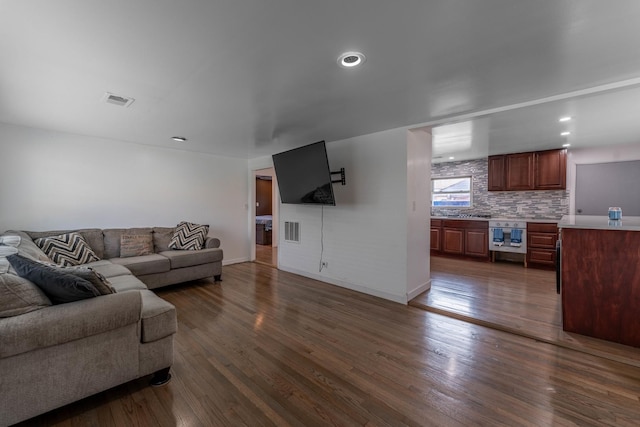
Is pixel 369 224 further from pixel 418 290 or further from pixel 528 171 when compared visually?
pixel 528 171

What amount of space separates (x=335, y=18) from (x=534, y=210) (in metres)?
5.79

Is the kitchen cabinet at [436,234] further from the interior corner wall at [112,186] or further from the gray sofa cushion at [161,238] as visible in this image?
the gray sofa cushion at [161,238]

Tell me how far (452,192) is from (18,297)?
22.7 ft

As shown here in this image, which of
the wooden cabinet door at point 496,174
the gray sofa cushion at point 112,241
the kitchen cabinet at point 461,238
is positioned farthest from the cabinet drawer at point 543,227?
the gray sofa cushion at point 112,241

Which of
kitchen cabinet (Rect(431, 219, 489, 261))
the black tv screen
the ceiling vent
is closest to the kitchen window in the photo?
kitchen cabinet (Rect(431, 219, 489, 261))

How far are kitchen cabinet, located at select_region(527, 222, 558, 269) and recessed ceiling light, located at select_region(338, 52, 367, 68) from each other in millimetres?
4866

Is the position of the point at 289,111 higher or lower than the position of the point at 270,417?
higher

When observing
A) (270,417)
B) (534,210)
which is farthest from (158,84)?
(534,210)

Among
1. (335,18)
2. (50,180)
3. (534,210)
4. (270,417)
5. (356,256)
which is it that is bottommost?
(270,417)

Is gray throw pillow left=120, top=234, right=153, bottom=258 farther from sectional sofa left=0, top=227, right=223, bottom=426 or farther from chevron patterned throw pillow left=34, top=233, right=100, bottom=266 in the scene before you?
sectional sofa left=0, top=227, right=223, bottom=426

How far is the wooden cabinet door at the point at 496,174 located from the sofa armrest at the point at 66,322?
6137 millimetres

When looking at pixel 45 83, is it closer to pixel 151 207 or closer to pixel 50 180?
pixel 50 180

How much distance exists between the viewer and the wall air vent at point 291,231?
4704 mm

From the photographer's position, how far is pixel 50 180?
3.64 m
